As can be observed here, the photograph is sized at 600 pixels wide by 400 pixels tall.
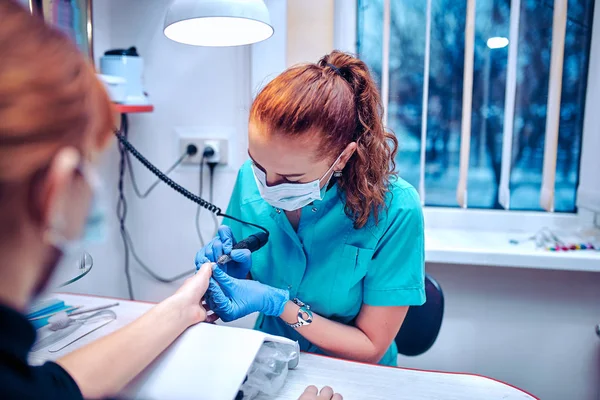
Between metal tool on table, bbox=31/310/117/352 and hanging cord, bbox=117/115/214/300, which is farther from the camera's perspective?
hanging cord, bbox=117/115/214/300

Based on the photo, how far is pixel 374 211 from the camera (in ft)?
3.48

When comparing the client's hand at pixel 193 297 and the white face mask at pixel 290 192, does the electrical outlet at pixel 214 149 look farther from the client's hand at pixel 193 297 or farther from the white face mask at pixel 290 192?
the client's hand at pixel 193 297

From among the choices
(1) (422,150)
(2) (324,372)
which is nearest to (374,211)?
(2) (324,372)

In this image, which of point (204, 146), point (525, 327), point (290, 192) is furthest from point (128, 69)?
point (525, 327)

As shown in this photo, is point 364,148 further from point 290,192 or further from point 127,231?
point 127,231

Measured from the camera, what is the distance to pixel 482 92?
1.76 metres

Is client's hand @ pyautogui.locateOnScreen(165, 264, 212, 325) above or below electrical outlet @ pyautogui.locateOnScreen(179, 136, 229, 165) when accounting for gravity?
below

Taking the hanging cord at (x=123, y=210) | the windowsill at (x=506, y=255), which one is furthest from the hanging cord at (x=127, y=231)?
the windowsill at (x=506, y=255)

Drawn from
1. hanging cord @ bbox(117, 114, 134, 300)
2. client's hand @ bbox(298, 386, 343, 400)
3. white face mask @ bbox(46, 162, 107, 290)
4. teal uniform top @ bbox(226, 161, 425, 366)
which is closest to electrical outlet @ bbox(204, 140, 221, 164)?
hanging cord @ bbox(117, 114, 134, 300)

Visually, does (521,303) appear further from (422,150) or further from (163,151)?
(163,151)

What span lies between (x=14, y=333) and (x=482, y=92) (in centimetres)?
181

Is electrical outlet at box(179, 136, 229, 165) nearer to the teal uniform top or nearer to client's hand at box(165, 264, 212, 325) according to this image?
the teal uniform top

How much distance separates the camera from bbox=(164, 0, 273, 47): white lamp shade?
0.98 meters

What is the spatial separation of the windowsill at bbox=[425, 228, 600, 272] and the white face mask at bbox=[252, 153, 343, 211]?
0.73 m
